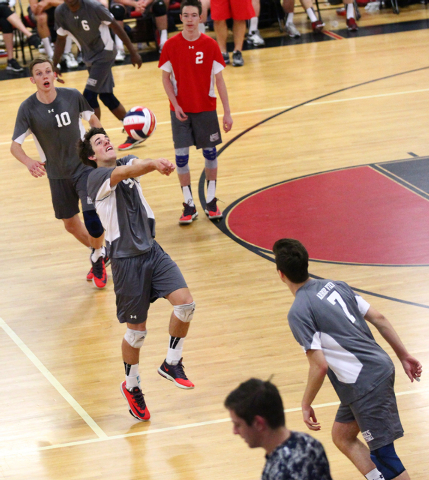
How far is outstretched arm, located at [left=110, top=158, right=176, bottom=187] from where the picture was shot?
385cm

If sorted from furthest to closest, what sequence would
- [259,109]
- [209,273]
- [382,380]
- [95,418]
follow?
[259,109] < [209,273] < [95,418] < [382,380]

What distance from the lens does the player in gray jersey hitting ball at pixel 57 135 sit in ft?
19.4

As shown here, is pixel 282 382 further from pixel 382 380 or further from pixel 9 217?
pixel 9 217

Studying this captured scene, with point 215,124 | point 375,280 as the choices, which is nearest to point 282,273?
point 375,280

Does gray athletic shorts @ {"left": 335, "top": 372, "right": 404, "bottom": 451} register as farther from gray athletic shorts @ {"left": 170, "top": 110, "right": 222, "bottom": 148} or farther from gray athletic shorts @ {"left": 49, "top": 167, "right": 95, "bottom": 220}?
gray athletic shorts @ {"left": 170, "top": 110, "right": 222, "bottom": 148}

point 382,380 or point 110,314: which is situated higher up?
point 382,380

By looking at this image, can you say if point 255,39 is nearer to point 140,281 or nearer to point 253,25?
point 253,25

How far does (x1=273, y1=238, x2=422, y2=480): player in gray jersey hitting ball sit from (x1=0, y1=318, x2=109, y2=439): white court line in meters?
1.77

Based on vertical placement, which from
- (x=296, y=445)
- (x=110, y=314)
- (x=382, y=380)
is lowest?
(x=110, y=314)

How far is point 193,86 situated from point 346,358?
439 cm

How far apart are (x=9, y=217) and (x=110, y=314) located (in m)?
2.61

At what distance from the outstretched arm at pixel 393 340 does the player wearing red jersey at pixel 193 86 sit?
13.0ft

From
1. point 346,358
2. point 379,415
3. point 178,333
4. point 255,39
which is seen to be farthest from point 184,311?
point 255,39

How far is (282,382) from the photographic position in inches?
187
